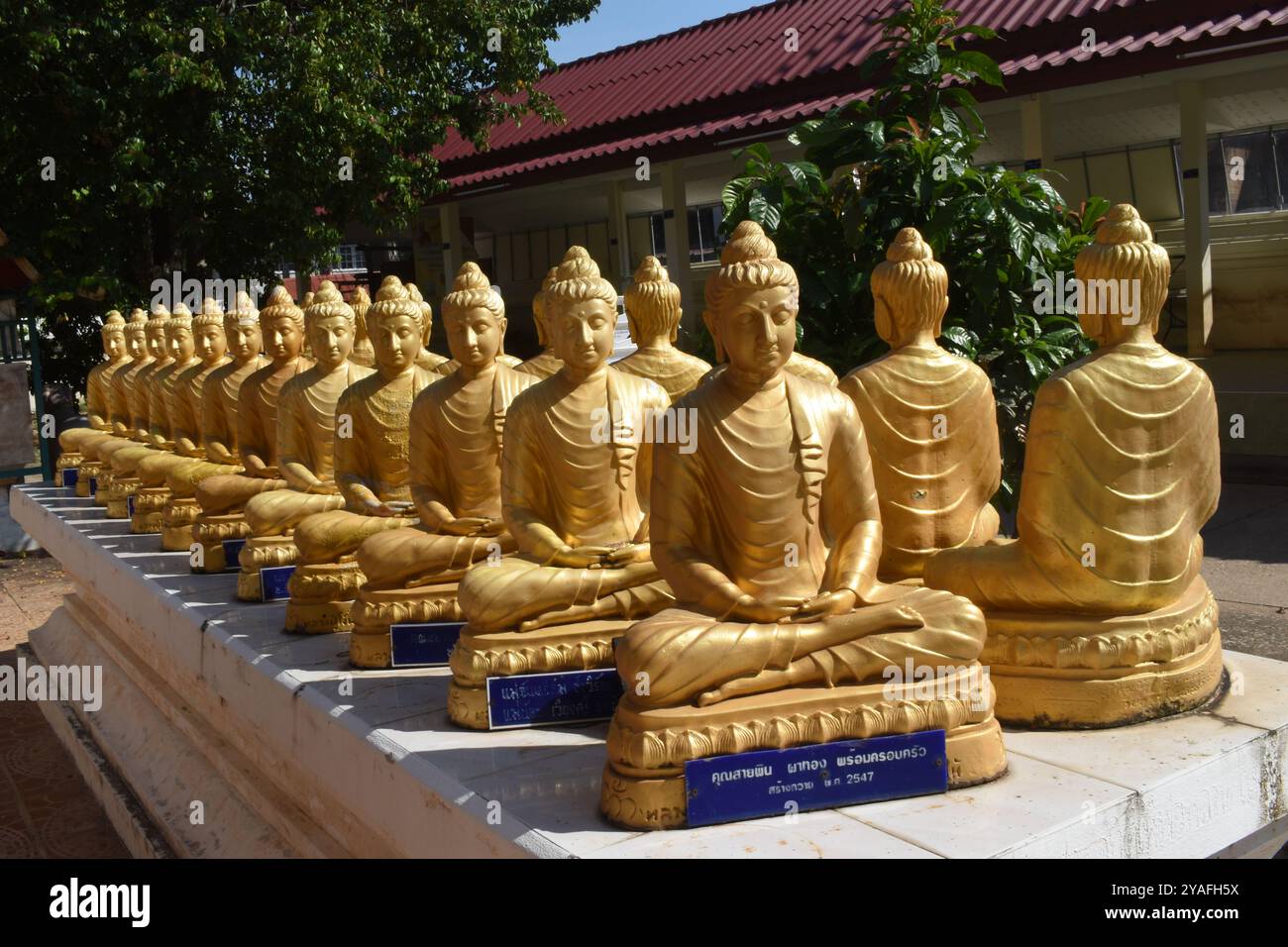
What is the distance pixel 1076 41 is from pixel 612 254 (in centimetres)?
768

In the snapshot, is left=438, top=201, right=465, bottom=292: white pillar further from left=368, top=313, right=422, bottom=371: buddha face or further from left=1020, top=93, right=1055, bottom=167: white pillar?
left=368, top=313, right=422, bottom=371: buddha face

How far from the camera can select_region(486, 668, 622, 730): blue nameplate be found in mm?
3967

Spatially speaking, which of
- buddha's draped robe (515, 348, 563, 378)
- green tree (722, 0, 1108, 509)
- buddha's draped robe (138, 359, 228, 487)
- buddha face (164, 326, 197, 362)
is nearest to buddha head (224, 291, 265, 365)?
buddha's draped robe (138, 359, 228, 487)

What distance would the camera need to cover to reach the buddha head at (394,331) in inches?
213

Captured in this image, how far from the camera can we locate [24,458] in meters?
12.4

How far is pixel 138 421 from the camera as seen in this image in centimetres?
965

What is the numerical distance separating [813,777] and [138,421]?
25.5 ft

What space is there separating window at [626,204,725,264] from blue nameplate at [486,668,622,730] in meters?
12.6

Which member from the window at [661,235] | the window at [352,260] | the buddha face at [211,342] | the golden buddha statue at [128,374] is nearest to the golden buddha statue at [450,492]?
the buddha face at [211,342]

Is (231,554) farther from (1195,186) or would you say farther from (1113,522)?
(1195,186)

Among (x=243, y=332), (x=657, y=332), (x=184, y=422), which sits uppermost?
(x=243, y=332)

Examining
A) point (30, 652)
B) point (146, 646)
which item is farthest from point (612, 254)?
point (146, 646)

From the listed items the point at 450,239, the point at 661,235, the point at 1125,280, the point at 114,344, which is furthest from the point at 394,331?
the point at 661,235

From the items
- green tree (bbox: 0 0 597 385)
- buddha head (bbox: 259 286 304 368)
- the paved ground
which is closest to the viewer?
the paved ground
